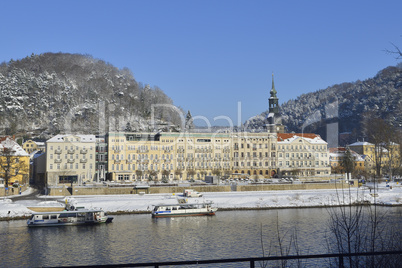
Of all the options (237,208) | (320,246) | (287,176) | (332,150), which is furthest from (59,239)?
(332,150)

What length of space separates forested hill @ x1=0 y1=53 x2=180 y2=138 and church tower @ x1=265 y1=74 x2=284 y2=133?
110 ft

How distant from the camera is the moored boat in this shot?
5119cm

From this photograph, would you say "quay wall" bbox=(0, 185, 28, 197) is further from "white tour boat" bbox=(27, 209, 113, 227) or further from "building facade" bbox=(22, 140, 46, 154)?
"building facade" bbox=(22, 140, 46, 154)

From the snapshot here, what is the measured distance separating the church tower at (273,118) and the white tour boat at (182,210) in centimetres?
7138

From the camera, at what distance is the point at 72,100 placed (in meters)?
160

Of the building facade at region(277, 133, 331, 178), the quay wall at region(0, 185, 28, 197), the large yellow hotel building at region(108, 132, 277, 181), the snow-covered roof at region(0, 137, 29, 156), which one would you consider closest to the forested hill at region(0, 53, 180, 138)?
the large yellow hotel building at region(108, 132, 277, 181)

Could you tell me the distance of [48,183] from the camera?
79250 mm

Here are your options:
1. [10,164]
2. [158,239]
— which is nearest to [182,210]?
[158,239]

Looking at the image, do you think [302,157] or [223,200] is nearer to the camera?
[223,200]

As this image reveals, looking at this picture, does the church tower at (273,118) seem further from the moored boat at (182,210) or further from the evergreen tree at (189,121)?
the moored boat at (182,210)

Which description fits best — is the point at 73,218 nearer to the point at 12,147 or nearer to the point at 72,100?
the point at 12,147

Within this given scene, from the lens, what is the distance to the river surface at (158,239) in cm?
2862

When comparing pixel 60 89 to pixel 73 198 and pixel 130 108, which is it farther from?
pixel 73 198

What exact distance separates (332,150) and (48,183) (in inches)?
3316
